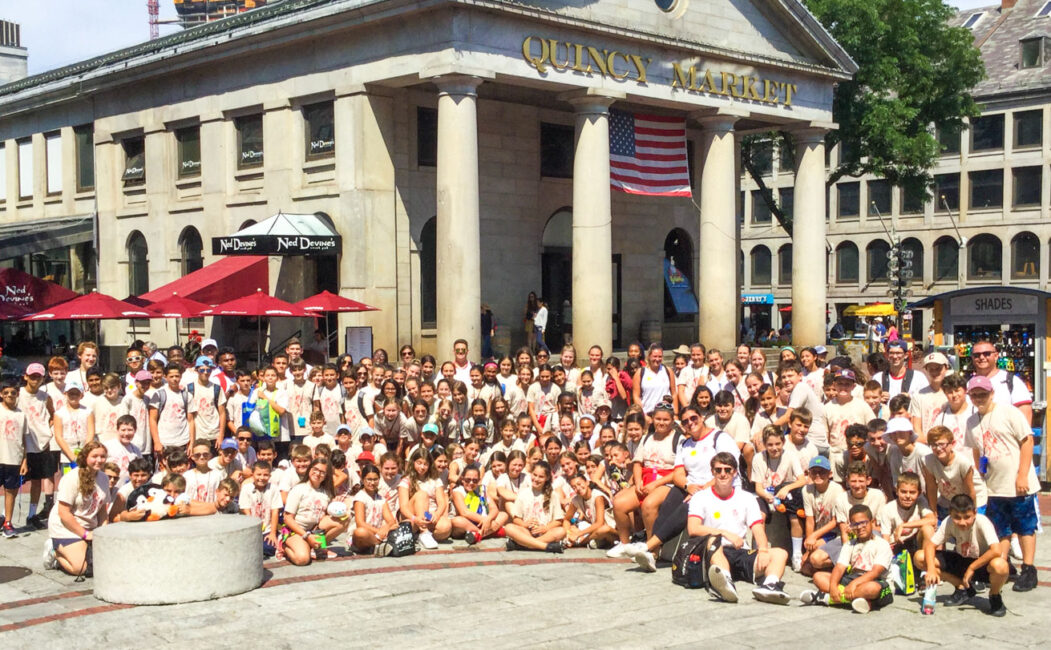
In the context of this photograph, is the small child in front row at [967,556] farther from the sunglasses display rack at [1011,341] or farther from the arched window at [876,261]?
the arched window at [876,261]

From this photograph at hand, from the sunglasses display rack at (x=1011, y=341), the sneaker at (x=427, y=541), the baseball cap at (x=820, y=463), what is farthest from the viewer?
the sunglasses display rack at (x=1011, y=341)

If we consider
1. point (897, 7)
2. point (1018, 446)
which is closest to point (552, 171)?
point (897, 7)

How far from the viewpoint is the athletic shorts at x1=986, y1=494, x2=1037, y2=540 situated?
1189 cm

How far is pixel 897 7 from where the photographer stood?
42.2 m

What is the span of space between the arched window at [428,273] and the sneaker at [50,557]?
54.7 ft

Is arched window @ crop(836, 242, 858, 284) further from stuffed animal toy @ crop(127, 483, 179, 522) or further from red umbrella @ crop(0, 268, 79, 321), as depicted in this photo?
stuffed animal toy @ crop(127, 483, 179, 522)

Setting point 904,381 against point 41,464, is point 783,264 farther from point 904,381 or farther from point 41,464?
point 41,464

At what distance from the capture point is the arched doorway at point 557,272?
33125mm

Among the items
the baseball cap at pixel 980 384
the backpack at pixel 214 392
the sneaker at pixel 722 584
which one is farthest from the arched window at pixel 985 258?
the sneaker at pixel 722 584

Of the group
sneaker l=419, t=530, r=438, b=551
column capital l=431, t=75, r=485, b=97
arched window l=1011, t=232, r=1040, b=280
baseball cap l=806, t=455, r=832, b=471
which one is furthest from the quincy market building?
arched window l=1011, t=232, r=1040, b=280

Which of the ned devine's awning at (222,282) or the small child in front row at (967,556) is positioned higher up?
the ned devine's awning at (222,282)

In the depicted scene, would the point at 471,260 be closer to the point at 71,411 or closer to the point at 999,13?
the point at 71,411

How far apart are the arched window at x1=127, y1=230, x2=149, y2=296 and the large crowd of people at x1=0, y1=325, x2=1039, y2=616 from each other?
17.7 meters

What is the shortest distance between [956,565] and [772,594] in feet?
6.01
